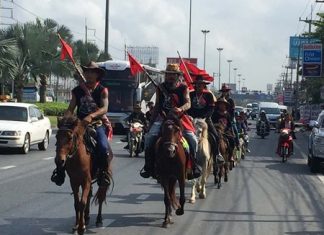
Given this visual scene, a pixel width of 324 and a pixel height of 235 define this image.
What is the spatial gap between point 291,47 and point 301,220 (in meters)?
66.6

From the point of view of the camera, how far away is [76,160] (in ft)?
27.2

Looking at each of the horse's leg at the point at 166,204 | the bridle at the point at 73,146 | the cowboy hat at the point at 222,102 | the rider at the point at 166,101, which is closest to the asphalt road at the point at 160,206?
the horse's leg at the point at 166,204

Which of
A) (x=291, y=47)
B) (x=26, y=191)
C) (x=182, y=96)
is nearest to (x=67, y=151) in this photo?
(x=182, y=96)

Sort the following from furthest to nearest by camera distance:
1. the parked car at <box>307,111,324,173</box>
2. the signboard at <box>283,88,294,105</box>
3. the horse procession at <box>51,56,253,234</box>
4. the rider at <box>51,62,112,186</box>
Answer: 1. the signboard at <box>283,88,294,105</box>
2. the parked car at <box>307,111,324,173</box>
3. the rider at <box>51,62,112,186</box>
4. the horse procession at <box>51,56,253,234</box>

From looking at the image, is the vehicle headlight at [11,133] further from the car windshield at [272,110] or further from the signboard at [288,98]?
the signboard at [288,98]

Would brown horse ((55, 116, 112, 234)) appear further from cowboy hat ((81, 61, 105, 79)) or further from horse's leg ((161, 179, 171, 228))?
horse's leg ((161, 179, 171, 228))

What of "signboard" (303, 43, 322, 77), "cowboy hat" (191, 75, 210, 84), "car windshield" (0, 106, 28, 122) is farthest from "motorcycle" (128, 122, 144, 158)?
"signboard" (303, 43, 322, 77)

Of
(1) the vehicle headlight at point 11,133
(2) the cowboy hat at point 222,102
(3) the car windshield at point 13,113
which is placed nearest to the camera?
(2) the cowboy hat at point 222,102

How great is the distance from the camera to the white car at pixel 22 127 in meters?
20.8

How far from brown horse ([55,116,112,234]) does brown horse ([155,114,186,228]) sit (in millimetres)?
1254

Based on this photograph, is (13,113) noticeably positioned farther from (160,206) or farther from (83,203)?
(83,203)

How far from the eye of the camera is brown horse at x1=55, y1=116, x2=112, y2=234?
7949 millimetres

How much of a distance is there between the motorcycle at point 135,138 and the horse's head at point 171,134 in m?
12.8

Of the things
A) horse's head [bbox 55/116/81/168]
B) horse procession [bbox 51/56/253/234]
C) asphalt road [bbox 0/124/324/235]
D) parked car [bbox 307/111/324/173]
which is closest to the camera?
horse's head [bbox 55/116/81/168]
